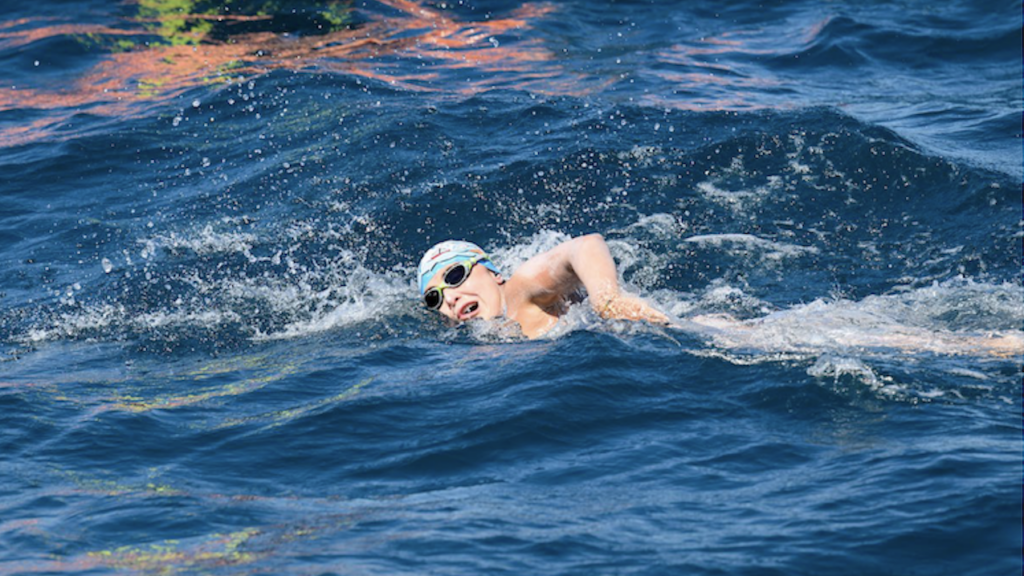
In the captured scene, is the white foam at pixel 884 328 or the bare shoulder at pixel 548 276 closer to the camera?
the white foam at pixel 884 328

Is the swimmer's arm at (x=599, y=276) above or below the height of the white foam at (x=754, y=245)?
below

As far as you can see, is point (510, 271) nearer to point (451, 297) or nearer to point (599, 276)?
point (451, 297)

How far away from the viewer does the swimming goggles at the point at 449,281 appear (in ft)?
26.1

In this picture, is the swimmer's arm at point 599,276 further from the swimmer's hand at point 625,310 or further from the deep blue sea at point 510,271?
the deep blue sea at point 510,271

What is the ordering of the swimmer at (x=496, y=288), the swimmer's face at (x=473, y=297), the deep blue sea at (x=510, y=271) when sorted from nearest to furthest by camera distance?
the deep blue sea at (x=510, y=271), the swimmer at (x=496, y=288), the swimmer's face at (x=473, y=297)

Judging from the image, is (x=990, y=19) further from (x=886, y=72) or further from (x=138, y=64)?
(x=138, y=64)

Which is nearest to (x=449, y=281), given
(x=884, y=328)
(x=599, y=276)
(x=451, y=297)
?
(x=451, y=297)

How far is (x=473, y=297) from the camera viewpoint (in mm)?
7949

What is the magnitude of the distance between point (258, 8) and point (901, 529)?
16271 millimetres

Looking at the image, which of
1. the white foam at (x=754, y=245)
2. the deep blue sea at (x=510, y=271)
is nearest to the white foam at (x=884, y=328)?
the deep blue sea at (x=510, y=271)

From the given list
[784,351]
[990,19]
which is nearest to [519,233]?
[784,351]

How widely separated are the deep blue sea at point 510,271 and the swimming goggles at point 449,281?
0.84 feet

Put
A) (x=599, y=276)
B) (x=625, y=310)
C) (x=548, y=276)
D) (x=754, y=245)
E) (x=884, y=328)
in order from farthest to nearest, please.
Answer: (x=754, y=245) < (x=548, y=276) < (x=884, y=328) < (x=599, y=276) < (x=625, y=310)

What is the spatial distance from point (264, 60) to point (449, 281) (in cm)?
916
